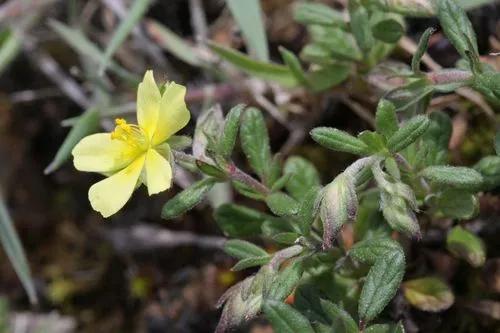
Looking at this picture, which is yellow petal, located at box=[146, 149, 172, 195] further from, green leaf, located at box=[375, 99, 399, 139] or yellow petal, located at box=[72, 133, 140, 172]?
green leaf, located at box=[375, 99, 399, 139]

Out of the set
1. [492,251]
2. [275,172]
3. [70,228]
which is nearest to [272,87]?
[275,172]

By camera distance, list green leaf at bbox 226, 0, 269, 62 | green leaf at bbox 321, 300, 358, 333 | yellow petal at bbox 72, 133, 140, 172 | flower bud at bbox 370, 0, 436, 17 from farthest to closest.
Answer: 1. green leaf at bbox 226, 0, 269, 62
2. flower bud at bbox 370, 0, 436, 17
3. yellow petal at bbox 72, 133, 140, 172
4. green leaf at bbox 321, 300, 358, 333

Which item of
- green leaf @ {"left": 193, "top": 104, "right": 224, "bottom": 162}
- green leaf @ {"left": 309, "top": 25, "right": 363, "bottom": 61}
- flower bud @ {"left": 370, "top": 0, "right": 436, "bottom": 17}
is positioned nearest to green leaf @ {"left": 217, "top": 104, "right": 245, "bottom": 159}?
green leaf @ {"left": 193, "top": 104, "right": 224, "bottom": 162}

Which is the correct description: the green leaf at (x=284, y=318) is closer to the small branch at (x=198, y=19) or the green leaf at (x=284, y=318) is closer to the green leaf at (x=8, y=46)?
the small branch at (x=198, y=19)

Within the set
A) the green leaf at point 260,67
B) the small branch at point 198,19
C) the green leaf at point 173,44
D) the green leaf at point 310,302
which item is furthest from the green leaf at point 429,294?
the small branch at point 198,19

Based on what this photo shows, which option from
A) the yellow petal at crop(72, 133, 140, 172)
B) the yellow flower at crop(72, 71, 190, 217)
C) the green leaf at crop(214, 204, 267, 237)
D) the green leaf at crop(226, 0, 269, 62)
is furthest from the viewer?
the green leaf at crop(226, 0, 269, 62)

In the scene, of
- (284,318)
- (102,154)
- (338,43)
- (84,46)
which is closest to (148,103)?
(102,154)

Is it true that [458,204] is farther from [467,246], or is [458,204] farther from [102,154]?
[102,154]
